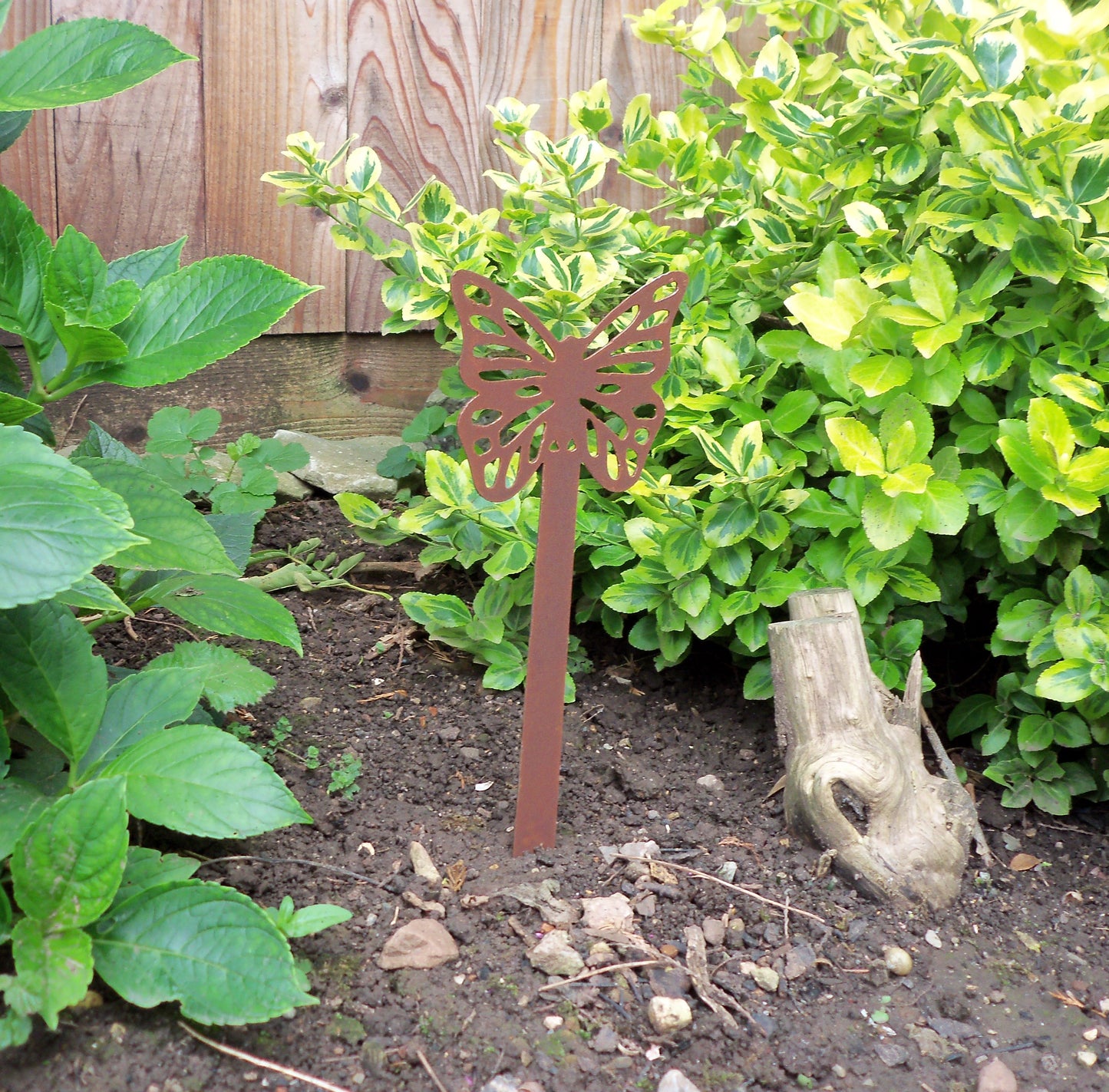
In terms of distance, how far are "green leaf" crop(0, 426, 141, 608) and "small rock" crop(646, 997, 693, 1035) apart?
2.70ft

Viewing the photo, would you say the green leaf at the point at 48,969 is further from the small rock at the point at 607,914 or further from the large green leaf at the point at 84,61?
the large green leaf at the point at 84,61

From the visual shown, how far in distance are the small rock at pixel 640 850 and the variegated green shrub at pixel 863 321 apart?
40cm

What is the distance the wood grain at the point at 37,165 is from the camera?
2.22 meters

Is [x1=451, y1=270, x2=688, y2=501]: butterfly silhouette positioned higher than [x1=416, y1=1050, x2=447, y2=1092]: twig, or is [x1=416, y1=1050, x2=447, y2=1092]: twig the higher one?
[x1=451, y1=270, x2=688, y2=501]: butterfly silhouette

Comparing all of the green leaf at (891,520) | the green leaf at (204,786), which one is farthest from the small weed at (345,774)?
the green leaf at (891,520)

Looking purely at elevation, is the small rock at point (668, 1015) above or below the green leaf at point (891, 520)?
below

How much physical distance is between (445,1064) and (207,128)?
2116mm

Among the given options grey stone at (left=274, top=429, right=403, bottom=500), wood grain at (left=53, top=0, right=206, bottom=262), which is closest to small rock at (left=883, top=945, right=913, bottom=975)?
grey stone at (left=274, top=429, right=403, bottom=500)

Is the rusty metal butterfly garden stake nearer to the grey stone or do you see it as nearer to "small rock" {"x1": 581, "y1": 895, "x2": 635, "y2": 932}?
"small rock" {"x1": 581, "y1": 895, "x2": 635, "y2": 932}

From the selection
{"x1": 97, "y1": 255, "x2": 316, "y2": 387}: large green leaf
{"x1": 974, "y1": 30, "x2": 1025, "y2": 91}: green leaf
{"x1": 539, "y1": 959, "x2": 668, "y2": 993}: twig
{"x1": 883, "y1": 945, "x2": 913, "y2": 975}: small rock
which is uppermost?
{"x1": 974, "y1": 30, "x2": 1025, "y2": 91}: green leaf

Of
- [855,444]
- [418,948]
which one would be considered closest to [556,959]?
[418,948]

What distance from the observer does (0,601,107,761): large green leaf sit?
3.97 feet

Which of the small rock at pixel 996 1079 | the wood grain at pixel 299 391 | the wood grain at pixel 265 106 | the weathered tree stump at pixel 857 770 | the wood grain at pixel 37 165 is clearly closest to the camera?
the small rock at pixel 996 1079

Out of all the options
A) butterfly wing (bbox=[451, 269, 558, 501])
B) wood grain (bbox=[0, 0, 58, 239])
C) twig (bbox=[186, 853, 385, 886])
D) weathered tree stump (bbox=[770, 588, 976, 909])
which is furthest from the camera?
wood grain (bbox=[0, 0, 58, 239])
